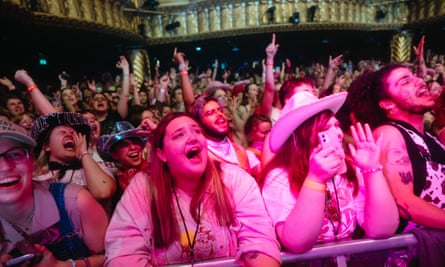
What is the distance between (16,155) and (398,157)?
1.92 metres

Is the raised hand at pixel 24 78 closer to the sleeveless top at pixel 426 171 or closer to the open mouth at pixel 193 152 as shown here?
the open mouth at pixel 193 152

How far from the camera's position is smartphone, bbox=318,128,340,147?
1.50 m

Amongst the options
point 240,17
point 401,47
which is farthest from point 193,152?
point 401,47

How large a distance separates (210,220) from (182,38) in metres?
12.2

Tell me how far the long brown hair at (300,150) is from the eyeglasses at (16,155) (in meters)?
1.22

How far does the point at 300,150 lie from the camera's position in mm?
1721

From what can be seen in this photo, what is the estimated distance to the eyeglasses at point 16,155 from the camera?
4.90 feet

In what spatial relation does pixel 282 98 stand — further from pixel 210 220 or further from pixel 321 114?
pixel 210 220

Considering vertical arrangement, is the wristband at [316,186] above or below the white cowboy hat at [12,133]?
below

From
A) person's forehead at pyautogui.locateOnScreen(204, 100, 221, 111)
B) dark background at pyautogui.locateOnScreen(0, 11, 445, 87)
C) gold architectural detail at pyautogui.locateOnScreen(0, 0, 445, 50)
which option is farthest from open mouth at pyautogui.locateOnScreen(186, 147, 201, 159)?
gold architectural detail at pyautogui.locateOnScreen(0, 0, 445, 50)

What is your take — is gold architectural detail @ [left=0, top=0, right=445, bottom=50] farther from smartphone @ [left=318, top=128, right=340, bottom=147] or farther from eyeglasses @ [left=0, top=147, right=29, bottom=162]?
smartphone @ [left=318, top=128, right=340, bottom=147]

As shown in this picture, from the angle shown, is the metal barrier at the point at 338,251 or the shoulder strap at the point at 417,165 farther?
the shoulder strap at the point at 417,165

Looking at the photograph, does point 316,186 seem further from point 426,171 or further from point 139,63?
point 139,63

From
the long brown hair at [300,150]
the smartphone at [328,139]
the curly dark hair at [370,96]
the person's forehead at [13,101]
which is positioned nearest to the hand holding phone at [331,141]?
the smartphone at [328,139]
